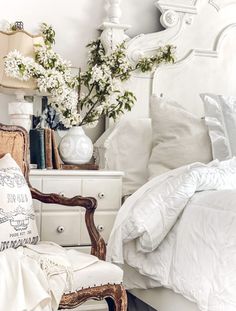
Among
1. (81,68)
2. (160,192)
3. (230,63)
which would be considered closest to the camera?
(160,192)

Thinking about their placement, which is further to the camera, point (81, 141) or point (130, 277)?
point (81, 141)

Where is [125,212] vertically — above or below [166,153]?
below

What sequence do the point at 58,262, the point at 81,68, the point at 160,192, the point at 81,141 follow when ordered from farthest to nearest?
1. the point at 81,68
2. the point at 81,141
3. the point at 160,192
4. the point at 58,262

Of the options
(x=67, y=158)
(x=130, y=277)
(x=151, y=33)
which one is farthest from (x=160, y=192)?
(x=151, y=33)

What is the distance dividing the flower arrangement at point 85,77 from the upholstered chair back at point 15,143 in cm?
28

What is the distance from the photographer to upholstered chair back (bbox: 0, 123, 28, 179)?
2387 millimetres

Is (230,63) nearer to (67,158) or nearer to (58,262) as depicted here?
(67,158)

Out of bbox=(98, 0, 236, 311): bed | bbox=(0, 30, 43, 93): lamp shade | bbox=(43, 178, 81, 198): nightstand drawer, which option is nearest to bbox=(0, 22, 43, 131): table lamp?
bbox=(0, 30, 43, 93): lamp shade

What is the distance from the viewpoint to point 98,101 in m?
2.87

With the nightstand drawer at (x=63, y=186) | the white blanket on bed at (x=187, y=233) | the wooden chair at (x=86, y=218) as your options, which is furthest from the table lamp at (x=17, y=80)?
the white blanket on bed at (x=187, y=233)

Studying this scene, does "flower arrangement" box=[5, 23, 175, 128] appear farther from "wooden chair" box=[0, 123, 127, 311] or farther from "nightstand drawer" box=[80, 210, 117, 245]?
"nightstand drawer" box=[80, 210, 117, 245]

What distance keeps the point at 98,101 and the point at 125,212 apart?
0.72 m

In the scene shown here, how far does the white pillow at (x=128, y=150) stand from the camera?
2.95 meters

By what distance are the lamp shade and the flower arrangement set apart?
40 millimetres
